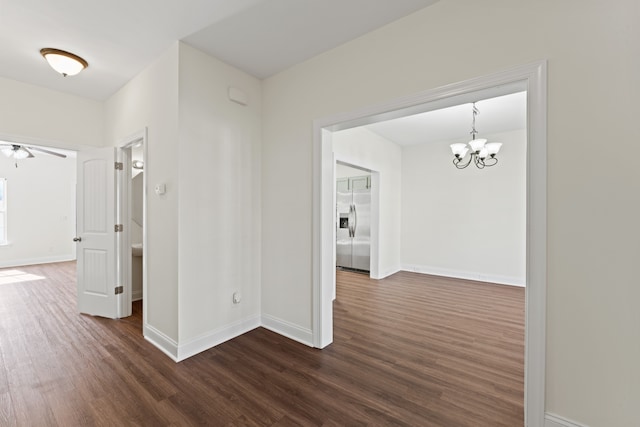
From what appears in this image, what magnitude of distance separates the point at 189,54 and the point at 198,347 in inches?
113

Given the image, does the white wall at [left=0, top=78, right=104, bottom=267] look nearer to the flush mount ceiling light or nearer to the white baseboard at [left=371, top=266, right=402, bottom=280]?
the flush mount ceiling light

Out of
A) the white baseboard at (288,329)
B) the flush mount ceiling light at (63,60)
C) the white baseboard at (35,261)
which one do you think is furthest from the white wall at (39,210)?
the white baseboard at (288,329)

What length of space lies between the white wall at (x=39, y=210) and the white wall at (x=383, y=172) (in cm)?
788

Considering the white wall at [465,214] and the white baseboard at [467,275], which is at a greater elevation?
the white wall at [465,214]

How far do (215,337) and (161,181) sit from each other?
5.62 ft

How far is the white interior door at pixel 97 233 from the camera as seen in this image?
3490 mm

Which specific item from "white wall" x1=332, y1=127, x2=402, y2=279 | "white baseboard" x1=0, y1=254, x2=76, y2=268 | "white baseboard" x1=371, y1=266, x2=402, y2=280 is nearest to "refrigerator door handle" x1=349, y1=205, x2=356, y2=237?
"white wall" x1=332, y1=127, x2=402, y2=279

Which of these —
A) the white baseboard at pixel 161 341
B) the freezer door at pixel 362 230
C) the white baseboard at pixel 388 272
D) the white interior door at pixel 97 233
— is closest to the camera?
the white baseboard at pixel 161 341

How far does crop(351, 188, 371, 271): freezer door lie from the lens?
5.97 m

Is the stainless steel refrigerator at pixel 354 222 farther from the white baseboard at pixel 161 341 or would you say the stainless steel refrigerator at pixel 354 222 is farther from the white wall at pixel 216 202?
the white baseboard at pixel 161 341

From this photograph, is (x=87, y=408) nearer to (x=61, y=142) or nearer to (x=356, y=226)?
(x=61, y=142)

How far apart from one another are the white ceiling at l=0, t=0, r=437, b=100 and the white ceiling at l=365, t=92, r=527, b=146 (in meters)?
1.94

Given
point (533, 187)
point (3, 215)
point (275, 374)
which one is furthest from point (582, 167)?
point (3, 215)

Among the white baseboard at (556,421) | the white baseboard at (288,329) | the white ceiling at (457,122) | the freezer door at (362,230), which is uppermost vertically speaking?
the white ceiling at (457,122)
